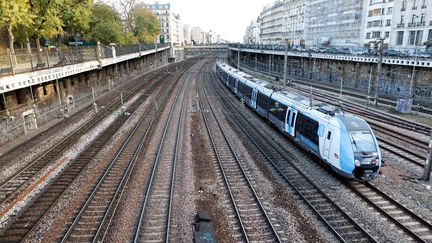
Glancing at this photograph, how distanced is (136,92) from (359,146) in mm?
33103

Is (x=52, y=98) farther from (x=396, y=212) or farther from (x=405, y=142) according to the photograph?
(x=405, y=142)

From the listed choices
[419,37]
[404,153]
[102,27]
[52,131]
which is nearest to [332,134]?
[404,153]

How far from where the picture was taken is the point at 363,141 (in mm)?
13453

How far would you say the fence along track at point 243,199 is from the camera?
10.6 meters

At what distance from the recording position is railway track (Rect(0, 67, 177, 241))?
1073cm

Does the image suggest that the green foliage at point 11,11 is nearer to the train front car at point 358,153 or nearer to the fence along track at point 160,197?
the fence along track at point 160,197

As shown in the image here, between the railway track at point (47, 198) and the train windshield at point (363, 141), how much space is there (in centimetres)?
1264

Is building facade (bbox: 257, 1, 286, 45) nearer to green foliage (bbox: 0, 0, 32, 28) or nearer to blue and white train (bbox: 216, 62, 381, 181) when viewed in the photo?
blue and white train (bbox: 216, 62, 381, 181)

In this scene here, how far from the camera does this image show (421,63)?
31562 mm

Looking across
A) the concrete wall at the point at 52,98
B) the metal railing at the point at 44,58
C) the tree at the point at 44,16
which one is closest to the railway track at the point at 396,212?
the metal railing at the point at 44,58

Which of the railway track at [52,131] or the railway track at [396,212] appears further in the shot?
the railway track at [52,131]

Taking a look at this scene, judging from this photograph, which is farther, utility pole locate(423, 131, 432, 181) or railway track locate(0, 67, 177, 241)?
utility pole locate(423, 131, 432, 181)

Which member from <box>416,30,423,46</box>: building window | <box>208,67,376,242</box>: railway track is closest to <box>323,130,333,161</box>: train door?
<box>208,67,376,242</box>: railway track

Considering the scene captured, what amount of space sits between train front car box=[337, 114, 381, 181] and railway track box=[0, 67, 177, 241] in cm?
1218
